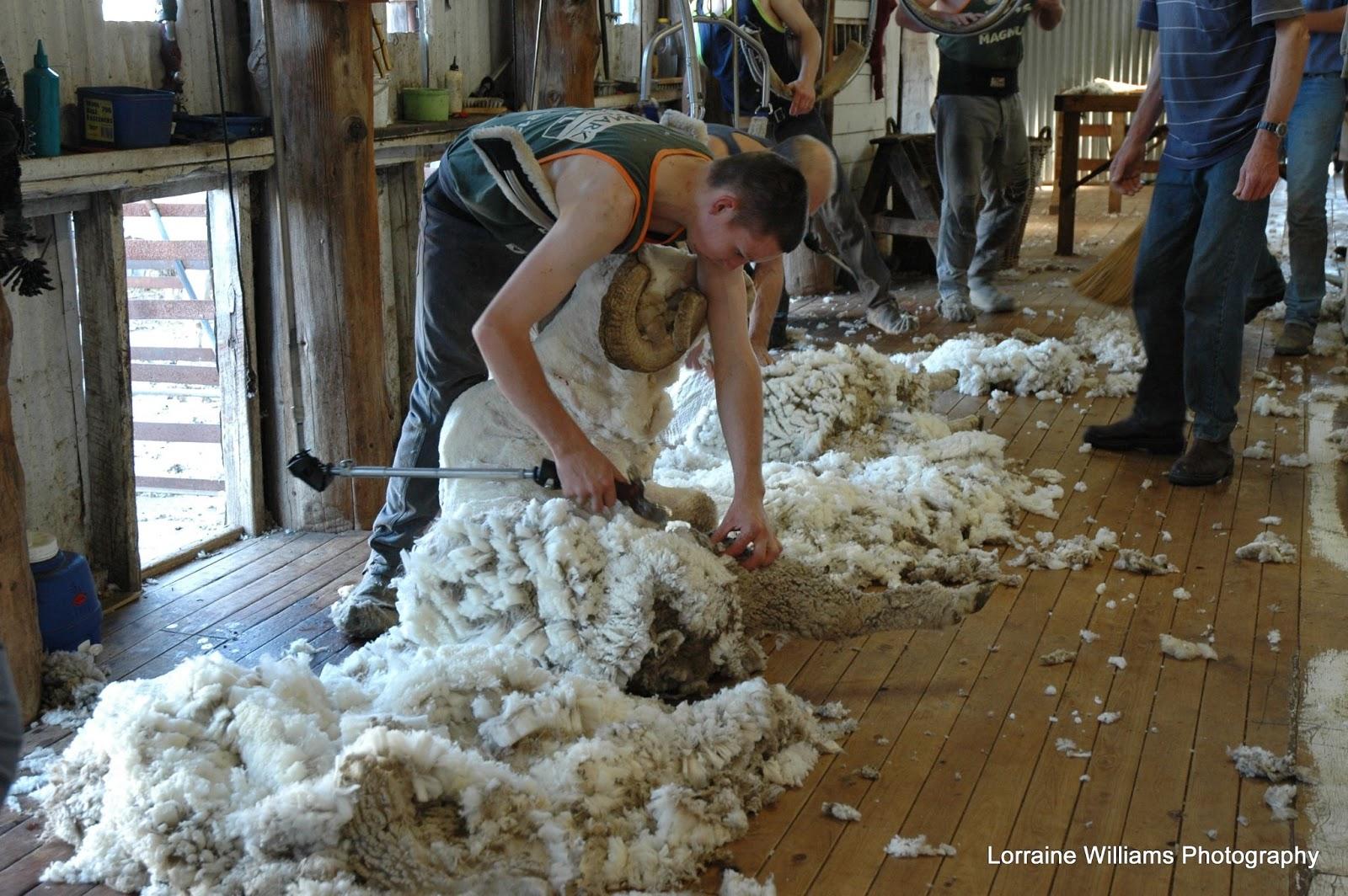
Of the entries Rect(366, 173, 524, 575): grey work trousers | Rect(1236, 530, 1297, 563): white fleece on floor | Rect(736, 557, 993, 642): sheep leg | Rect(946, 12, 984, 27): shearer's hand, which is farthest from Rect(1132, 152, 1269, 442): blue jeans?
Rect(366, 173, 524, 575): grey work trousers

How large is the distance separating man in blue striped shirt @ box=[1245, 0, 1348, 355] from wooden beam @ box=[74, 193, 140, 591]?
425 cm

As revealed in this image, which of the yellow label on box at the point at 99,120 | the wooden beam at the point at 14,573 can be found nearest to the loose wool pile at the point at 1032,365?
the yellow label on box at the point at 99,120

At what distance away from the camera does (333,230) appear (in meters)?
3.82

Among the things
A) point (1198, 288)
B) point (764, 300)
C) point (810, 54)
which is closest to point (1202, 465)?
point (1198, 288)

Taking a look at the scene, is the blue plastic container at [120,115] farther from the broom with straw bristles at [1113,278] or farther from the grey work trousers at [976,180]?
the broom with straw bristles at [1113,278]

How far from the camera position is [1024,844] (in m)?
2.33

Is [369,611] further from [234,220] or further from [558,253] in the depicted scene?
[234,220]

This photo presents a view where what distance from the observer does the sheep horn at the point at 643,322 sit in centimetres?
274

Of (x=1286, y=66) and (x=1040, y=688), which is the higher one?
(x=1286, y=66)

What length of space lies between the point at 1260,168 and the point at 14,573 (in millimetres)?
3494

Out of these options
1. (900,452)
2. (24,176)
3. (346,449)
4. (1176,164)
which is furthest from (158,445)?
(1176,164)

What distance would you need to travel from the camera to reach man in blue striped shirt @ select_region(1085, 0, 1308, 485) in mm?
3875

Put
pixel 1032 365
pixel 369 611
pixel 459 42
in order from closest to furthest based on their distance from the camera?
1. pixel 369 611
2. pixel 459 42
3. pixel 1032 365

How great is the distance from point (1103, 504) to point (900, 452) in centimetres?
67
